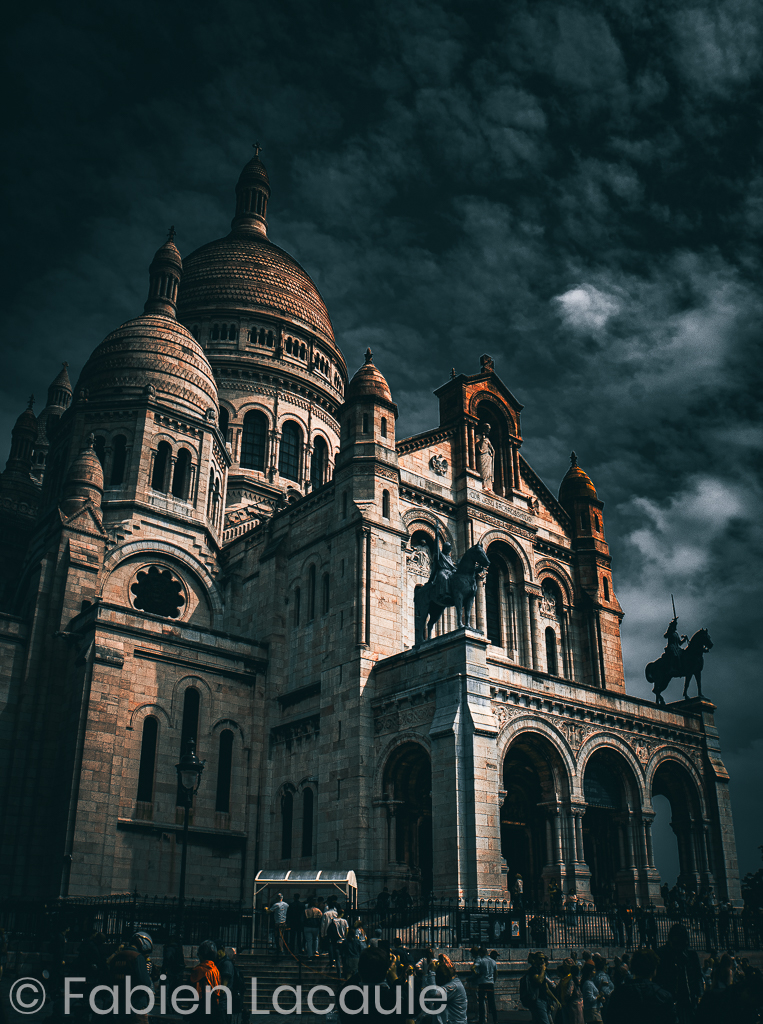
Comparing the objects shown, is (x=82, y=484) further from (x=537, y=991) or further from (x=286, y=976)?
(x=537, y=991)

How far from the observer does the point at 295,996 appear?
17984mm

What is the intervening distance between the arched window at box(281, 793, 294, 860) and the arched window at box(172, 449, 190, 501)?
14552 millimetres

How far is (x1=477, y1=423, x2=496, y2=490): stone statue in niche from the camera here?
37125 mm

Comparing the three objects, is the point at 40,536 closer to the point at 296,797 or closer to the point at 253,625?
the point at 253,625

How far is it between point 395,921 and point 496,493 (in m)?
20.0

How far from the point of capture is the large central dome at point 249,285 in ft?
177

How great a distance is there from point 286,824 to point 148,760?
5.71 meters

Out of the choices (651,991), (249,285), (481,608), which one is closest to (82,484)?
(481,608)

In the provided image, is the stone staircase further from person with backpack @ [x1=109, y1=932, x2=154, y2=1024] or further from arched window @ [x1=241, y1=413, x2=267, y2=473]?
arched window @ [x1=241, y1=413, x2=267, y2=473]

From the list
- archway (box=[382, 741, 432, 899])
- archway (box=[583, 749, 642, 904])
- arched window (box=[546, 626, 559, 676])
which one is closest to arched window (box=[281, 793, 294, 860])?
archway (box=[382, 741, 432, 899])

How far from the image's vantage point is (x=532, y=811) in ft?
95.8

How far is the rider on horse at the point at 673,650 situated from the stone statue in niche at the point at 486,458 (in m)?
9.68

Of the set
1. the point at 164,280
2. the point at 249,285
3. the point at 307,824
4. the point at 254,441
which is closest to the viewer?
the point at 307,824

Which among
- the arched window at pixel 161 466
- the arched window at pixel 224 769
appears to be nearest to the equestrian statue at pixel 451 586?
the arched window at pixel 224 769
